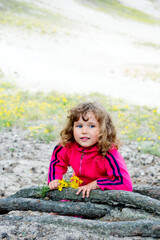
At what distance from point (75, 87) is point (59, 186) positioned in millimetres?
11180

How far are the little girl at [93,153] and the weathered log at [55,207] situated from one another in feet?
0.82

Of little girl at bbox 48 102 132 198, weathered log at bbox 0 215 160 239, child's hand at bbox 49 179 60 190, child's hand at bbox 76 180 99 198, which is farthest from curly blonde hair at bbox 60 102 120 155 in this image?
weathered log at bbox 0 215 160 239

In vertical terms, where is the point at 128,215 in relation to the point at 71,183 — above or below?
above

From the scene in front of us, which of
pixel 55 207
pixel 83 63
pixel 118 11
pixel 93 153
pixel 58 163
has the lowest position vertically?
pixel 83 63

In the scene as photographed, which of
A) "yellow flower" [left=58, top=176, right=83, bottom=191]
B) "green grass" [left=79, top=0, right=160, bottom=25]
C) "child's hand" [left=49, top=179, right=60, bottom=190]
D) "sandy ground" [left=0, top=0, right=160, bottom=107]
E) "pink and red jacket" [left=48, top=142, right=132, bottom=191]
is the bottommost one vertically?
"sandy ground" [left=0, top=0, right=160, bottom=107]

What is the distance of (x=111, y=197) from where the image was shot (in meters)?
2.70

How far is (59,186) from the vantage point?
294 cm

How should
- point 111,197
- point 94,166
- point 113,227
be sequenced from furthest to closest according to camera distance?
point 94,166
point 111,197
point 113,227

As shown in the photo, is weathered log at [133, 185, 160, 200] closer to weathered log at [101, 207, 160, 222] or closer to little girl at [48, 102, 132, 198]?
little girl at [48, 102, 132, 198]

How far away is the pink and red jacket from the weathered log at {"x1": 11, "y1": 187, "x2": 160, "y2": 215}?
19 cm

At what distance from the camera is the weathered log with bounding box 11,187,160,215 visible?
2.60 meters

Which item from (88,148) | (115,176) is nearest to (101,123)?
(88,148)

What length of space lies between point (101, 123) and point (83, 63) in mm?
20407

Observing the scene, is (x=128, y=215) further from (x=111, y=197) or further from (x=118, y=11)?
(x=118, y=11)
